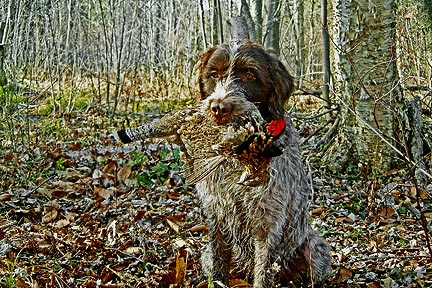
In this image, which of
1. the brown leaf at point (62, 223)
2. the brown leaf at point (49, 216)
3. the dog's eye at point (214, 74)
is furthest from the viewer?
the brown leaf at point (49, 216)

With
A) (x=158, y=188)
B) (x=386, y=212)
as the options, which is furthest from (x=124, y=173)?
(x=386, y=212)

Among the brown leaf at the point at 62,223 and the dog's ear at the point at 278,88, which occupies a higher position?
the dog's ear at the point at 278,88

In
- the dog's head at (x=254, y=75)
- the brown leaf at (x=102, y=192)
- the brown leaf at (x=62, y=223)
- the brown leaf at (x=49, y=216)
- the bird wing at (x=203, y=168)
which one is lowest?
the brown leaf at (x=62, y=223)

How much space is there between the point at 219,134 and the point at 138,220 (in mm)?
2602

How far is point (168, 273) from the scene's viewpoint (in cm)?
418

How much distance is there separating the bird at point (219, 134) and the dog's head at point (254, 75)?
157 millimetres

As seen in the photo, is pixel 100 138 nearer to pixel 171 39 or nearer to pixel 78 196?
pixel 78 196

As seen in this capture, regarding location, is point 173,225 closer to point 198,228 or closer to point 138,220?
point 198,228

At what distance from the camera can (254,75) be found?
13.3 ft

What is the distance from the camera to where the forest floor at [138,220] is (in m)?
4.37

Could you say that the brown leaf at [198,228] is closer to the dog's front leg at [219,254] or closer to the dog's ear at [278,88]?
the dog's front leg at [219,254]

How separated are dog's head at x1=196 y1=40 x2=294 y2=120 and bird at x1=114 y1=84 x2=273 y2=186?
157mm

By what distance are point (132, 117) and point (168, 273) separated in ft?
23.3

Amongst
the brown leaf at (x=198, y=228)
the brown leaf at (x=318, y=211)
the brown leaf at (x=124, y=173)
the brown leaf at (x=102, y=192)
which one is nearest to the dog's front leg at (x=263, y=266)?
the brown leaf at (x=198, y=228)
